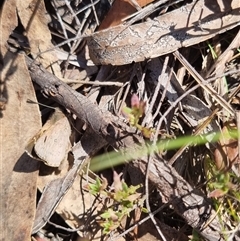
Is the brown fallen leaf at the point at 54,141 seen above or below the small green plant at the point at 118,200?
above

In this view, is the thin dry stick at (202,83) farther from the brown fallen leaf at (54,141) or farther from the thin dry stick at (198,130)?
the brown fallen leaf at (54,141)

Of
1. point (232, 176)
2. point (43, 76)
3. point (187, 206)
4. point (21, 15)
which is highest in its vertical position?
point (21, 15)

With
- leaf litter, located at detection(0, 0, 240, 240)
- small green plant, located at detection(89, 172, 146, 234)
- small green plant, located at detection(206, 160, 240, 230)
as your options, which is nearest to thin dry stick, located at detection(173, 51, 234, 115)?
leaf litter, located at detection(0, 0, 240, 240)

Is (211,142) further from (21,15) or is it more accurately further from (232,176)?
(21,15)

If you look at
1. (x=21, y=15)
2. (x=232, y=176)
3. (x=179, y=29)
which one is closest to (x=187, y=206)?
(x=232, y=176)

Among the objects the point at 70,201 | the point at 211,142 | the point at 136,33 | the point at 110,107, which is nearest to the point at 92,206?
the point at 70,201

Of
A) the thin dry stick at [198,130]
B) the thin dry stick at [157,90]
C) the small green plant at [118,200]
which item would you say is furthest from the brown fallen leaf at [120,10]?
the small green plant at [118,200]

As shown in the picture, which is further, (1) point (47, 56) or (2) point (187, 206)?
(1) point (47, 56)

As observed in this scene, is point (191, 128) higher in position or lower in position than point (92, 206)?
higher
